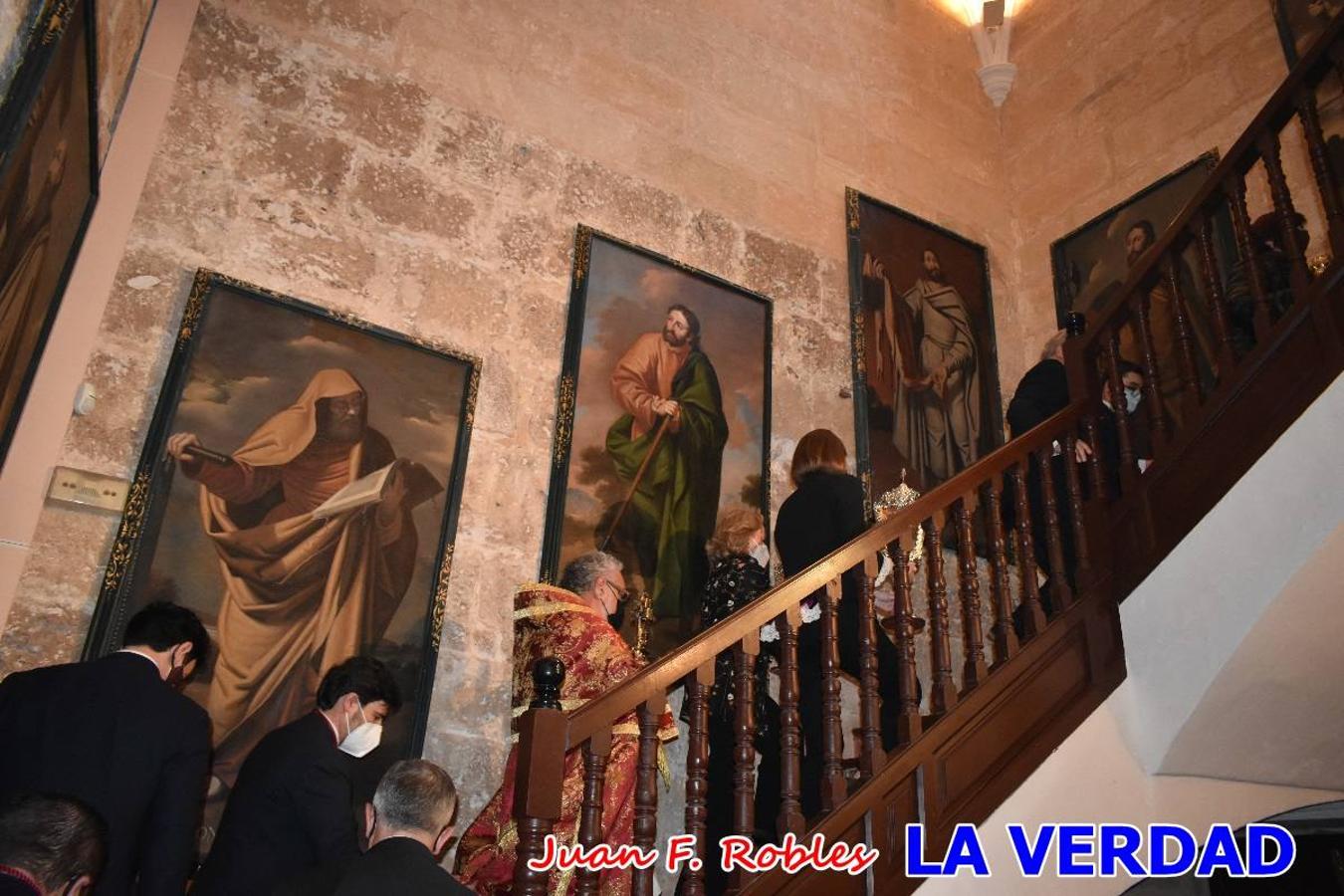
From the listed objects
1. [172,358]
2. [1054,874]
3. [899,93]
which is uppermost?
[899,93]

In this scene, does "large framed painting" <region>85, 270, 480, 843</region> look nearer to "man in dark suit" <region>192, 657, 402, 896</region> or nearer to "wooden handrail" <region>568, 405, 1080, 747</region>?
"man in dark suit" <region>192, 657, 402, 896</region>

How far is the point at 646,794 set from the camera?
2945 millimetres

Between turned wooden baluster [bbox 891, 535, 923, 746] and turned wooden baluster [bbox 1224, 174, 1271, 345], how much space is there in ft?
5.20

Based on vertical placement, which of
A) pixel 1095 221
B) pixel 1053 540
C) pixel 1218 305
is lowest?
pixel 1053 540

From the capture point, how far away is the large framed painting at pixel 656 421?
5.54 metres

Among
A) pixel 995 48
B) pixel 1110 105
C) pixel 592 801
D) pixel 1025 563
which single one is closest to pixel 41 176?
pixel 592 801

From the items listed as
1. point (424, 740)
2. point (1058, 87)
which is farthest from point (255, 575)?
point (1058, 87)

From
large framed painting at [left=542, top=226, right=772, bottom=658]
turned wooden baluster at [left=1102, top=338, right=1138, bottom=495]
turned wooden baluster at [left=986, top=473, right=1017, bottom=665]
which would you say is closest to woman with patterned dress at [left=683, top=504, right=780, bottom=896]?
turned wooden baluster at [left=986, top=473, right=1017, bottom=665]

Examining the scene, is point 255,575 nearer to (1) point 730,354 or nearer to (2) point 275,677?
(2) point 275,677

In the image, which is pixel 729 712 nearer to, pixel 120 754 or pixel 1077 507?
pixel 1077 507

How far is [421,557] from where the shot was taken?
498 cm

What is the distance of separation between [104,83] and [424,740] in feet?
9.54

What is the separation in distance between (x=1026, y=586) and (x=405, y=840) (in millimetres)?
2383

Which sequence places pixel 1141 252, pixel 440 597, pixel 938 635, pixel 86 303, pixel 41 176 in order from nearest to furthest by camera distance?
pixel 41 176
pixel 938 635
pixel 86 303
pixel 440 597
pixel 1141 252
